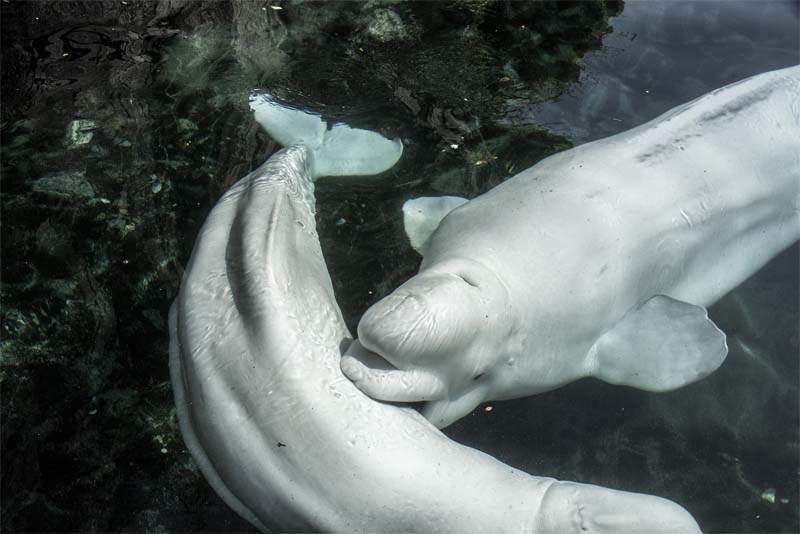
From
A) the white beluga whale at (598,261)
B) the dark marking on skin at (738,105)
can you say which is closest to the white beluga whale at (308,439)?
the white beluga whale at (598,261)

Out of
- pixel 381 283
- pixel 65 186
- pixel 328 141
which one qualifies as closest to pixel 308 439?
pixel 381 283

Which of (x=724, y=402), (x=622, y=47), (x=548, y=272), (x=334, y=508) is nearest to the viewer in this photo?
(x=334, y=508)

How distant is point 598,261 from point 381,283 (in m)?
1.43

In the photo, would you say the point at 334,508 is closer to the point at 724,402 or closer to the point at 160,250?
the point at 160,250

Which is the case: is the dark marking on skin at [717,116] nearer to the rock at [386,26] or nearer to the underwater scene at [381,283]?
the underwater scene at [381,283]

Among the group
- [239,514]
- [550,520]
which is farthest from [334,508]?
[550,520]

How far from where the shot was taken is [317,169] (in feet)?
18.9

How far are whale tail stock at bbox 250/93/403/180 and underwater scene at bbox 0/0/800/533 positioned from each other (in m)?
0.03

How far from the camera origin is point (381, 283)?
5.14 metres

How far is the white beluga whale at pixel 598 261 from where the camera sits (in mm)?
3936

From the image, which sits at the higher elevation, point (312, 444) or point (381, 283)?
point (312, 444)

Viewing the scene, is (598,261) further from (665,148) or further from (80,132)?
(80,132)

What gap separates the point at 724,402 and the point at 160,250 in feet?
12.9

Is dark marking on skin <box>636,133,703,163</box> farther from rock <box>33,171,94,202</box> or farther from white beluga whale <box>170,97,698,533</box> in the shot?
rock <box>33,171,94,202</box>
